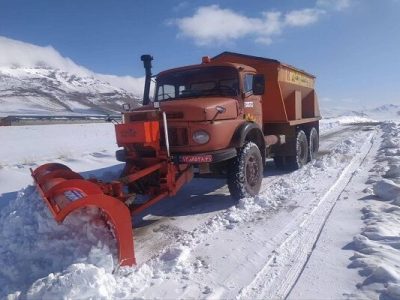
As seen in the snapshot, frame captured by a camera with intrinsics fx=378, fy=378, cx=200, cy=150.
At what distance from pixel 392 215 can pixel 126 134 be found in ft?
12.3

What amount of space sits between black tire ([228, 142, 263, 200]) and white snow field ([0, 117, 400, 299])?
0.21 m

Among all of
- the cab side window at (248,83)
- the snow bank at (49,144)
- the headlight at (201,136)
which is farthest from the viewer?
the snow bank at (49,144)

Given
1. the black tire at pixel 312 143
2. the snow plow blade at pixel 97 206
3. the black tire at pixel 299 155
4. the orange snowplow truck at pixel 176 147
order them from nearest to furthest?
the snow plow blade at pixel 97 206
the orange snowplow truck at pixel 176 147
the black tire at pixel 299 155
the black tire at pixel 312 143

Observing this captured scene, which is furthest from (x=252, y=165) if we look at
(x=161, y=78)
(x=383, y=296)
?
(x=383, y=296)

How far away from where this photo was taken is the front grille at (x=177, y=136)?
559cm

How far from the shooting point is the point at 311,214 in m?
5.29

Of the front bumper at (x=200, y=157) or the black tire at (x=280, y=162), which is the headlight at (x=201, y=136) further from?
the black tire at (x=280, y=162)

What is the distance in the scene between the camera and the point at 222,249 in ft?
13.8

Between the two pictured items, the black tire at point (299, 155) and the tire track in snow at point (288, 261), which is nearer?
the tire track in snow at point (288, 261)

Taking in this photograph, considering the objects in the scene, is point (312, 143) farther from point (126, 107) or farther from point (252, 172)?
point (126, 107)

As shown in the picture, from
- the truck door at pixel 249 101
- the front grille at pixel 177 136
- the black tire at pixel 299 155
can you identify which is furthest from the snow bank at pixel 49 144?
the black tire at pixel 299 155

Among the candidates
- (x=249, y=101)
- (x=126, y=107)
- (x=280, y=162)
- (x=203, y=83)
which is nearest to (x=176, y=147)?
(x=126, y=107)

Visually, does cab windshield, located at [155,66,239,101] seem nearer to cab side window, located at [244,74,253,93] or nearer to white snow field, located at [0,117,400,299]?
cab side window, located at [244,74,253,93]

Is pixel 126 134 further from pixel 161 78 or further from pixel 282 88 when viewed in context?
pixel 282 88
